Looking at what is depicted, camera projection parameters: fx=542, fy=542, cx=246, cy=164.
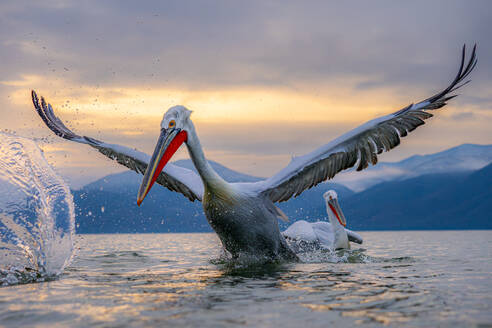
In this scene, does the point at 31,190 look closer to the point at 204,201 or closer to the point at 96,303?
the point at 204,201

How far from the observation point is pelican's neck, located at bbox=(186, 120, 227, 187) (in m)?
8.68

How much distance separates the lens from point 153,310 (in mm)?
5172

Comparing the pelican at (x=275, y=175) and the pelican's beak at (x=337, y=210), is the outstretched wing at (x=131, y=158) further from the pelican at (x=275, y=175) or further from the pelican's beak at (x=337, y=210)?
the pelican's beak at (x=337, y=210)

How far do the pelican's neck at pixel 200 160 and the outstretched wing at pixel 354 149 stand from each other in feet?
3.16

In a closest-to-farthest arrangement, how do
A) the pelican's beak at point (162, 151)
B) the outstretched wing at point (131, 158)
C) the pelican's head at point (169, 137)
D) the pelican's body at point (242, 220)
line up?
the pelican's beak at point (162, 151)
the pelican's head at point (169, 137)
the pelican's body at point (242, 220)
the outstretched wing at point (131, 158)

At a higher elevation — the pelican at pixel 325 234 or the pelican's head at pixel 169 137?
the pelican's head at pixel 169 137

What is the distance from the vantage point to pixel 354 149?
9.54m

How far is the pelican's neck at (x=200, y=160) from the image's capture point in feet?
28.5

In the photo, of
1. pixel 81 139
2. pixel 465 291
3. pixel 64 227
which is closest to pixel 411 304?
pixel 465 291

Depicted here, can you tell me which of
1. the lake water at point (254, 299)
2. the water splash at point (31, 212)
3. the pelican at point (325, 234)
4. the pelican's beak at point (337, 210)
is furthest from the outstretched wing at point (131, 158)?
the pelican's beak at point (337, 210)

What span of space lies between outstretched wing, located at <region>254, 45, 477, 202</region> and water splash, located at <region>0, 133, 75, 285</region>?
3.30 m

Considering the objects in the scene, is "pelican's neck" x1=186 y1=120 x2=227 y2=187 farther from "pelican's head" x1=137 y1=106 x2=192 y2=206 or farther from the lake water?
the lake water

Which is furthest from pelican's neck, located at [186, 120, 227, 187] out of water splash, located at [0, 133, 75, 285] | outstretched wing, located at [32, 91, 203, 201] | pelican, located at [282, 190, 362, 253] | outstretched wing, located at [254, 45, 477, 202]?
pelican, located at [282, 190, 362, 253]

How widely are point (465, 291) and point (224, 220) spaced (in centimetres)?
408
